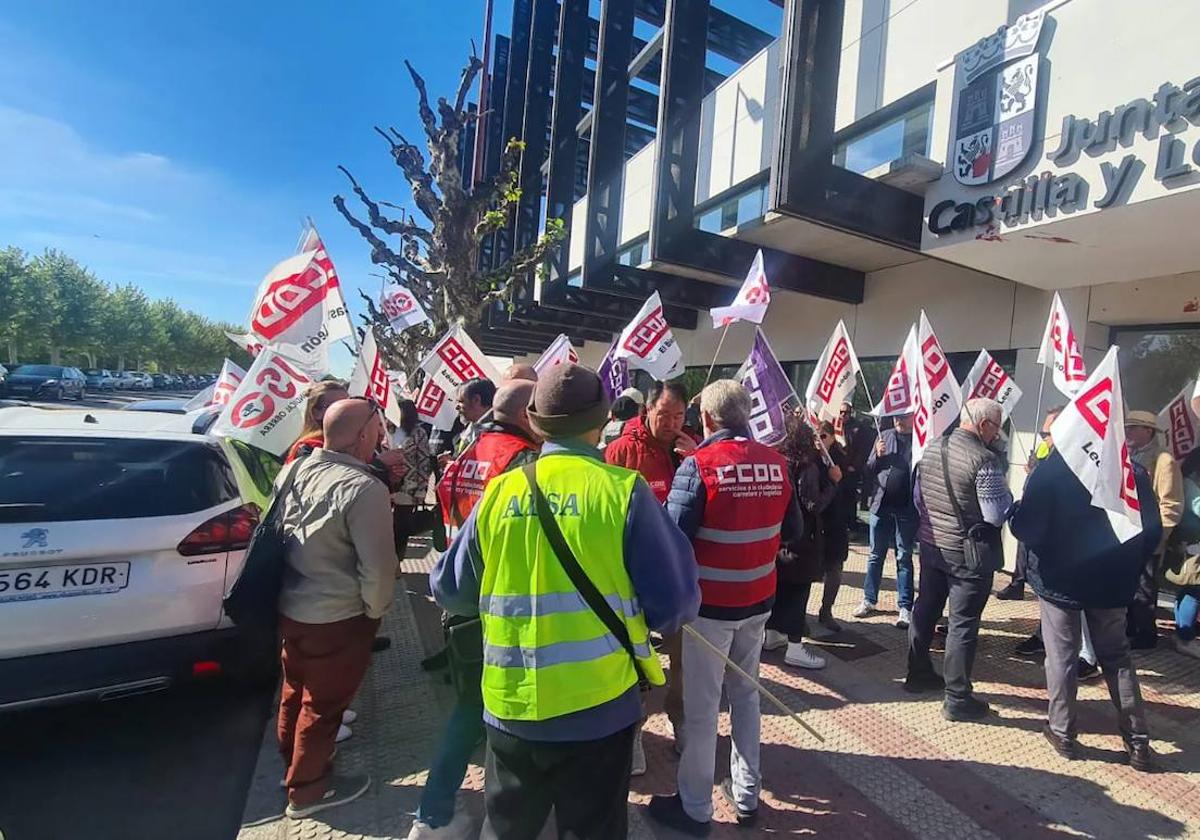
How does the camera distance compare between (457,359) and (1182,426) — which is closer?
(1182,426)

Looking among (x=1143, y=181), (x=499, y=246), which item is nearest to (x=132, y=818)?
(x=1143, y=181)

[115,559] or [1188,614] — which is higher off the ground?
[115,559]

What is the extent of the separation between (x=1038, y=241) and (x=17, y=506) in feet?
23.1

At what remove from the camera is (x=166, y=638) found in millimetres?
2873

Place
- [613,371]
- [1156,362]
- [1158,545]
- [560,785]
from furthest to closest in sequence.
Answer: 1. [613,371]
2. [1156,362]
3. [1158,545]
4. [560,785]

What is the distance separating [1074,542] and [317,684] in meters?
3.78

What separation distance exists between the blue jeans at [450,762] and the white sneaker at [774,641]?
2.75 metres

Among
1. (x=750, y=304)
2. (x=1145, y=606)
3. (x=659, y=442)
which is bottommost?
(x=1145, y=606)

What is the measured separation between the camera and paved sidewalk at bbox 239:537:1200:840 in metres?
2.69

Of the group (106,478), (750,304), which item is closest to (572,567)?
(106,478)

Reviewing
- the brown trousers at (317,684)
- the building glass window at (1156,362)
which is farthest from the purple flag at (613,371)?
the building glass window at (1156,362)

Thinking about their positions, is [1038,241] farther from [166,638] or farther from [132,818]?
[132,818]

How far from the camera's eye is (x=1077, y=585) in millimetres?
3219

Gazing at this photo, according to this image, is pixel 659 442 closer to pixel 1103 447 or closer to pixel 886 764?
pixel 886 764
